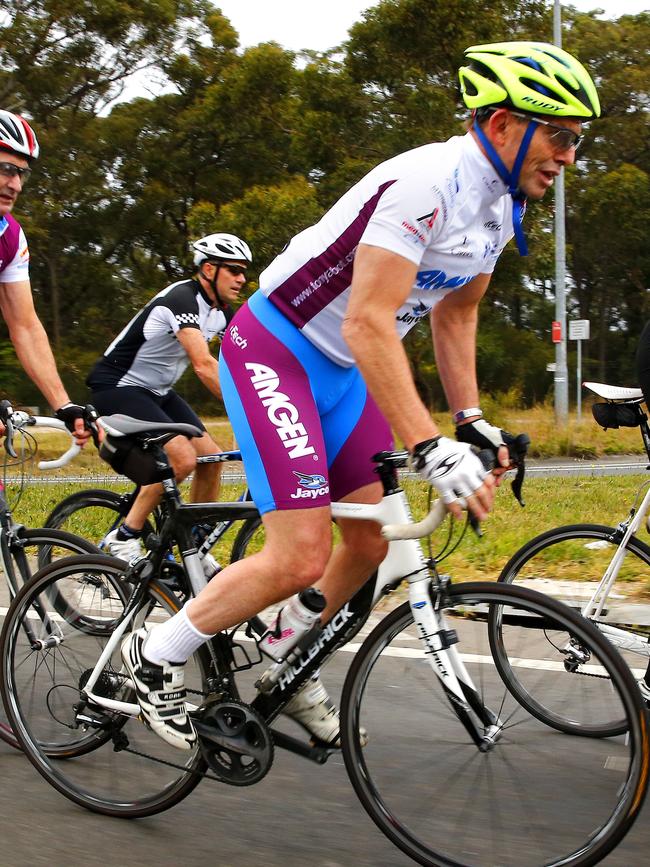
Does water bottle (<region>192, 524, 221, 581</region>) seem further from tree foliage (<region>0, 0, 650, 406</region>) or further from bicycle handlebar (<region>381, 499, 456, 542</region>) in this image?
tree foliage (<region>0, 0, 650, 406</region>)

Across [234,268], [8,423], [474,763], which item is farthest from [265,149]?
[474,763]

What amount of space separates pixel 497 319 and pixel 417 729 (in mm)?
34229

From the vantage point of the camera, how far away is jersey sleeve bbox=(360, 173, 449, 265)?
8.41 feet

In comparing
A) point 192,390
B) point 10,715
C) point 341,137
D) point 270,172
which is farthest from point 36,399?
point 10,715

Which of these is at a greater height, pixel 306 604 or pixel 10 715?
pixel 306 604

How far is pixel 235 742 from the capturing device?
2918 mm

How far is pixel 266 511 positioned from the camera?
2.85 metres

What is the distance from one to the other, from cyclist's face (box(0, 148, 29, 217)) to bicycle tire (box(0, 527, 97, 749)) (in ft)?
4.02

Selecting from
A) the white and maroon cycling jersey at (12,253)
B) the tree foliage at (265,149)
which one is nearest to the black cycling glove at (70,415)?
the white and maroon cycling jersey at (12,253)

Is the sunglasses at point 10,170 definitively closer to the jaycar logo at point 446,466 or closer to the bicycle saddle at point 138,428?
the bicycle saddle at point 138,428

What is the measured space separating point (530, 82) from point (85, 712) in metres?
2.27

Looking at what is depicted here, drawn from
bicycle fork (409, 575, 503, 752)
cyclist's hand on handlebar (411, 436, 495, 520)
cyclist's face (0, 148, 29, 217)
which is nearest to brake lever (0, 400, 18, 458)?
cyclist's face (0, 148, 29, 217)

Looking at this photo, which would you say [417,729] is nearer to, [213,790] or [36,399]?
[213,790]

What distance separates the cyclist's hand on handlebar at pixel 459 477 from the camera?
2.45m
